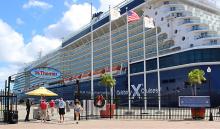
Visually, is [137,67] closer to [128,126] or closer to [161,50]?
[161,50]

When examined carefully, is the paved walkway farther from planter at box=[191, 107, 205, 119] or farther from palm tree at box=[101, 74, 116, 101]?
palm tree at box=[101, 74, 116, 101]

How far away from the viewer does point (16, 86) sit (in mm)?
136500

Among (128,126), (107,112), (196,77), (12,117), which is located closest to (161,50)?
(196,77)

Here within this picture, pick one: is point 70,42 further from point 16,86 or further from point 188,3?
point 16,86

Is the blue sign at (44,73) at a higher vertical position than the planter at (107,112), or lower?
higher

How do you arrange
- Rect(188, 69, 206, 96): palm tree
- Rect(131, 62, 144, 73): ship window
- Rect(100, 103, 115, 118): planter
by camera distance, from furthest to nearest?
Rect(131, 62, 144, 73): ship window, Rect(188, 69, 206, 96): palm tree, Rect(100, 103, 115, 118): planter

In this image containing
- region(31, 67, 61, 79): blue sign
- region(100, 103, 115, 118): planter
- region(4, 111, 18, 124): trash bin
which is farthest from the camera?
region(100, 103, 115, 118): planter

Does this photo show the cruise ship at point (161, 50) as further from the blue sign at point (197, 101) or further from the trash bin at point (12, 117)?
the trash bin at point (12, 117)

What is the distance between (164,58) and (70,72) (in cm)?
3889


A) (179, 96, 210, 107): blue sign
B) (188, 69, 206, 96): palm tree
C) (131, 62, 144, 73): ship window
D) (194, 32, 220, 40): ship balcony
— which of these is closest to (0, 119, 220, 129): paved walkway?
(179, 96, 210, 107): blue sign

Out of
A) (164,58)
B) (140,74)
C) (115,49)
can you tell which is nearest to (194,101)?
(164,58)

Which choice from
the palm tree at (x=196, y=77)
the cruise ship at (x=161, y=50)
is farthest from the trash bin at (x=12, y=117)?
the palm tree at (x=196, y=77)

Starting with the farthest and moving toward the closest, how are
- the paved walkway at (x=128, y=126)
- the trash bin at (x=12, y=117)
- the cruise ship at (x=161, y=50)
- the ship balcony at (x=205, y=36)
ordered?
1. the ship balcony at (x=205, y=36)
2. the cruise ship at (x=161, y=50)
3. the trash bin at (x=12, y=117)
4. the paved walkway at (x=128, y=126)

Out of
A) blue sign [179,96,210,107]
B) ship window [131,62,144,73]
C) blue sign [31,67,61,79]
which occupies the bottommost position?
blue sign [179,96,210,107]
